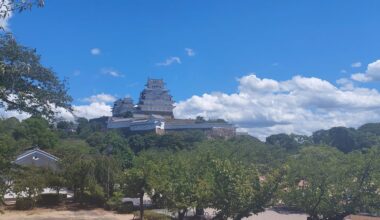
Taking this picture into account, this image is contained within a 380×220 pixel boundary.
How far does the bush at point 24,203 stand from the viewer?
77.8 feet

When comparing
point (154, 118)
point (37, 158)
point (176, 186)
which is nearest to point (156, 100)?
point (154, 118)

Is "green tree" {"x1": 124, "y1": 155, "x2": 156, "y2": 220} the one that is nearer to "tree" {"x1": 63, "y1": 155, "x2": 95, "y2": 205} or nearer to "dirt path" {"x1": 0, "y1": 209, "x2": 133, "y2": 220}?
"dirt path" {"x1": 0, "y1": 209, "x2": 133, "y2": 220}

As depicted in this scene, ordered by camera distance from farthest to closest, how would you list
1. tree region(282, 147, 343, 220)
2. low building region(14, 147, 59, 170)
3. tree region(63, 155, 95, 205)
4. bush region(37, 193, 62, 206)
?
1. low building region(14, 147, 59, 170)
2. tree region(63, 155, 95, 205)
3. bush region(37, 193, 62, 206)
4. tree region(282, 147, 343, 220)

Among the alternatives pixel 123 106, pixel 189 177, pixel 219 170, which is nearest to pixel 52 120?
pixel 219 170

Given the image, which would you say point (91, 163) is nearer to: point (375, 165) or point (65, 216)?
point (65, 216)

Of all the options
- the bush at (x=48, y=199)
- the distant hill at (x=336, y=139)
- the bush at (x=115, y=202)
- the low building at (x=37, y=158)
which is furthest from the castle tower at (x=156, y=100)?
the bush at (x=115, y=202)

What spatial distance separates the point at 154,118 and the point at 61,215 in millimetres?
61663

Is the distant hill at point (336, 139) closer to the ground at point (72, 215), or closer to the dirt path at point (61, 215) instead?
the ground at point (72, 215)

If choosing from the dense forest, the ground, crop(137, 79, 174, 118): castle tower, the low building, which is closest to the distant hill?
crop(137, 79, 174, 118): castle tower

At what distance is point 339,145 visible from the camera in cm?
7075

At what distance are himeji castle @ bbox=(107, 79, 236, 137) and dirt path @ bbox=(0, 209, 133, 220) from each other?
5777 cm

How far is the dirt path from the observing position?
21766 mm

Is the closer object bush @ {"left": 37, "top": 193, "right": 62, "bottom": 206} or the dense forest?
the dense forest

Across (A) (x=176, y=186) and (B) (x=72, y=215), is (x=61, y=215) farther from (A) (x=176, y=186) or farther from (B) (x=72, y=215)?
(A) (x=176, y=186)
